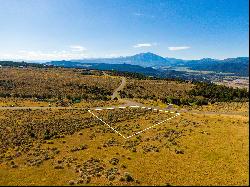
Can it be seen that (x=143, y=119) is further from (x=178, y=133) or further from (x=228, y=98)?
(x=228, y=98)

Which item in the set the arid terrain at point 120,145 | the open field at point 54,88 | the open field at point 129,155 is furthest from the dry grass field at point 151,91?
the open field at point 129,155

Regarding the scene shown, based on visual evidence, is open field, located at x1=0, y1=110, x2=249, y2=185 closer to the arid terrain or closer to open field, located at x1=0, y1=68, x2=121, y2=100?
the arid terrain

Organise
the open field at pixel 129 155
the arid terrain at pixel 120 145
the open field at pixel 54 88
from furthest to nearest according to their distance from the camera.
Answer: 1. the open field at pixel 54 88
2. the arid terrain at pixel 120 145
3. the open field at pixel 129 155

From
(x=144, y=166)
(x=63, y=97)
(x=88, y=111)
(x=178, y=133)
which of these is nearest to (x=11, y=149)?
(x=144, y=166)

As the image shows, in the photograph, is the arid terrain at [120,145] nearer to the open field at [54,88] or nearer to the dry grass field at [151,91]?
the open field at [54,88]

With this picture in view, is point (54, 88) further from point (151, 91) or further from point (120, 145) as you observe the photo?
point (120, 145)

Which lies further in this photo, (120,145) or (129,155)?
(120,145)

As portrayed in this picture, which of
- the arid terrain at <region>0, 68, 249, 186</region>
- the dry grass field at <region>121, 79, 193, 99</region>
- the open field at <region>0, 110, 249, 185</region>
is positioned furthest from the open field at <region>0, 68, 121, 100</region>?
the open field at <region>0, 110, 249, 185</region>

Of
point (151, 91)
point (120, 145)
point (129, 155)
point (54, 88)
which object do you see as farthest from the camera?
point (151, 91)

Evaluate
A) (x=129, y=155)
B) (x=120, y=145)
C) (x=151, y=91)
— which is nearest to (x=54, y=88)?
(x=151, y=91)
